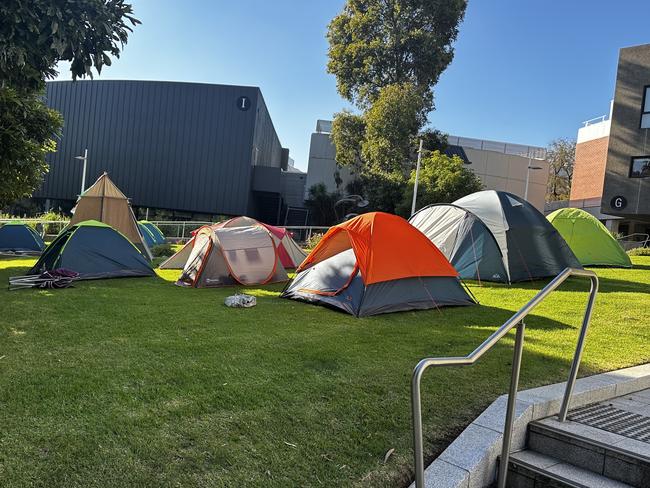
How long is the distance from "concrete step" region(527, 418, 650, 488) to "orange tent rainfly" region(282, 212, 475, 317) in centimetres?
394

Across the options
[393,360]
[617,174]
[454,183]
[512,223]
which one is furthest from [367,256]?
[617,174]

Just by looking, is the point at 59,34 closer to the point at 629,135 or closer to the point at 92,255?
the point at 92,255

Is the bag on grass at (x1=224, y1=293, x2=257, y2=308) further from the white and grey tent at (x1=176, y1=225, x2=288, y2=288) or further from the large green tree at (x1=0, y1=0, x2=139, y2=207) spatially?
the large green tree at (x1=0, y1=0, x2=139, y2=207)

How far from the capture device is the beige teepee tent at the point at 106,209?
53.5 feet

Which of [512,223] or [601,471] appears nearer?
[601,471]

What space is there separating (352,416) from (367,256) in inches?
165

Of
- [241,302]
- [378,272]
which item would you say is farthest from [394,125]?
[241,302]

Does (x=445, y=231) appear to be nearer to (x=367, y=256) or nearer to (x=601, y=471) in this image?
(x=367, y=256)

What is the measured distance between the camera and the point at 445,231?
1076 centimetres

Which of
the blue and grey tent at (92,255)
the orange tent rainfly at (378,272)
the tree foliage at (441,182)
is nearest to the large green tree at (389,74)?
the tree foliage at (441,182)

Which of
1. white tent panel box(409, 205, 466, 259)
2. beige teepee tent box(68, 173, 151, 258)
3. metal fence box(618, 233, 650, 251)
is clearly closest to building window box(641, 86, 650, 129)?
metal fence box(618, 233, 650, 251)

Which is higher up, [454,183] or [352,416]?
[454,183]

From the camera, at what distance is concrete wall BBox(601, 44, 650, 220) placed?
890 inches

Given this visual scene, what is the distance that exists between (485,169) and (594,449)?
120ft
